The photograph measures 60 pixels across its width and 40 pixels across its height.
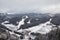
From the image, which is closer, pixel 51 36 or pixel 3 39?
pixel 3 39

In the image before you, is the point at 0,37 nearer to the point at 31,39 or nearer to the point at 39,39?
the point at 39,39

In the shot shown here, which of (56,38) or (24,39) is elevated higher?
(56,38)

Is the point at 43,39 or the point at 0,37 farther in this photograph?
the point at 43,39

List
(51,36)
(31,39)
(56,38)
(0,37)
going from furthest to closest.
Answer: (31,39), (51,36), (56,38), (0,37)

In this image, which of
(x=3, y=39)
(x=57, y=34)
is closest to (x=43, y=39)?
(x=57, y=34)

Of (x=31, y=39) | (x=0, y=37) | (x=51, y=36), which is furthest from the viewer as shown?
(x=31, y=39)

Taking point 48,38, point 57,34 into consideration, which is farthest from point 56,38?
point 48,38

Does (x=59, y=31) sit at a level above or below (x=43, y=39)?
above

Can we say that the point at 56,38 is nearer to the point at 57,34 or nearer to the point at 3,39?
the point at 57,34

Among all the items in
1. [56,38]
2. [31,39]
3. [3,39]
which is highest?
[3,39]
